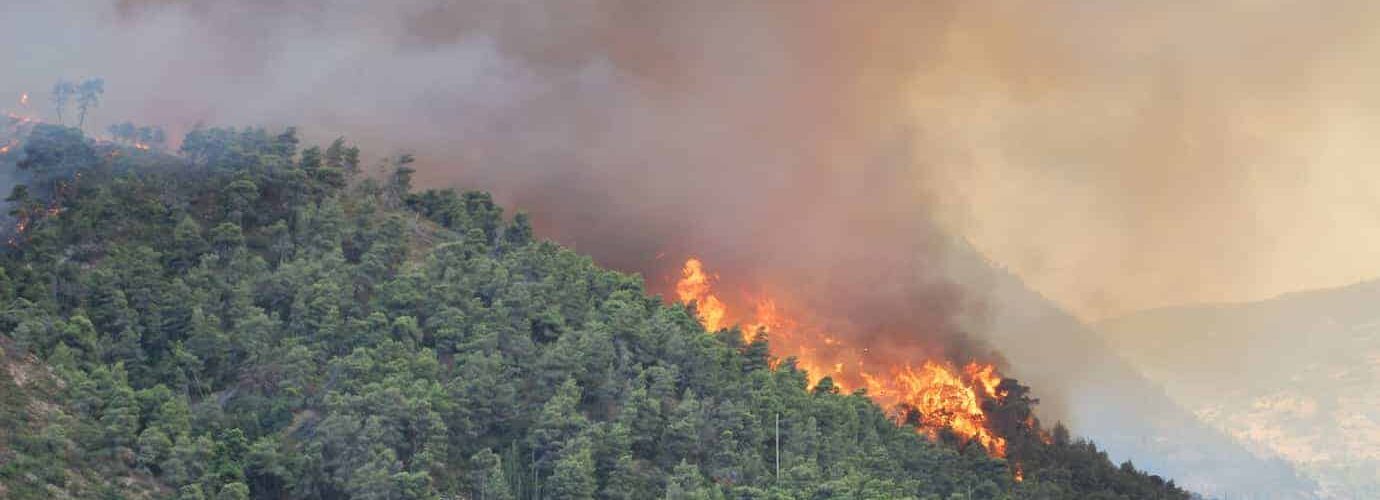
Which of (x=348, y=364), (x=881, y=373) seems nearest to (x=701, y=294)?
(x=881, y=373)

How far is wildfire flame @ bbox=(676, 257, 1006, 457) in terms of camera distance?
137 meters

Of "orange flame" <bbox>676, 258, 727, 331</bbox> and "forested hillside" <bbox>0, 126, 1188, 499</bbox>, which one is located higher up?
"orange flame" <bbox>676, 258, 727, 331</bbox>

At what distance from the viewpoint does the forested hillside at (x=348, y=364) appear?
87438 millimetres

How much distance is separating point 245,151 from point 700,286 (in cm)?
4114

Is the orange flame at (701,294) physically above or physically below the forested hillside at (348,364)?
above

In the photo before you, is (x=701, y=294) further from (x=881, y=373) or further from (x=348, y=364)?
(x=348, y=364)

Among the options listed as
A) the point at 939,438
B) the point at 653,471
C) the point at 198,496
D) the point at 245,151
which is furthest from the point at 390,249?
the point at 939,438

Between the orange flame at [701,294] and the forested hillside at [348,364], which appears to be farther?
the orange flame at [701,294]

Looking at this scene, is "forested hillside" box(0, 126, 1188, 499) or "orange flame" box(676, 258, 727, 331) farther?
"orange flame" box(676, 258, 727, 331)

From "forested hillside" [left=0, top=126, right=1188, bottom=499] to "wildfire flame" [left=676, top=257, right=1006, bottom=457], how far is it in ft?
48.3

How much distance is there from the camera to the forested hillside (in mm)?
87438

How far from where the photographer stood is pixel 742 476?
3942 inches

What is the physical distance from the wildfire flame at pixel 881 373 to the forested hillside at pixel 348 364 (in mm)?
14716

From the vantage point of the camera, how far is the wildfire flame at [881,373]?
13662 centimetres
